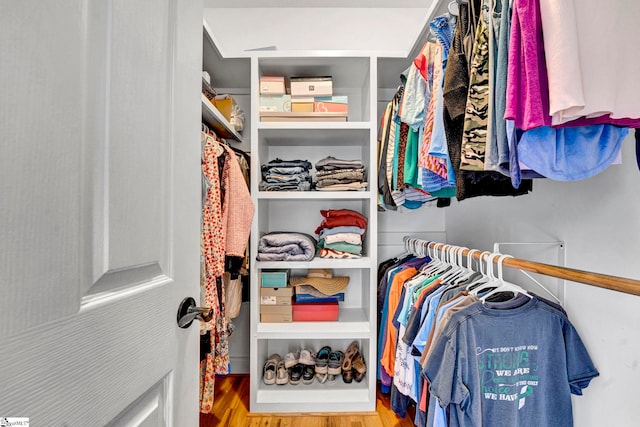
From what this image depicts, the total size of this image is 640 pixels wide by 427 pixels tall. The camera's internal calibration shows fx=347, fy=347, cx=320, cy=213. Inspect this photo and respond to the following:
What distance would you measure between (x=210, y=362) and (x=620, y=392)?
1.42 m

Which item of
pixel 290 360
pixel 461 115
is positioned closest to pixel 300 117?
pixel 461 115

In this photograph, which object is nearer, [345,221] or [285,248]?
[285,248]

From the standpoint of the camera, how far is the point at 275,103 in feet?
6.52

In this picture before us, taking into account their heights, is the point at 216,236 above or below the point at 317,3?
below

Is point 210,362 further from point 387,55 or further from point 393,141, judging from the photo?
point 387,55

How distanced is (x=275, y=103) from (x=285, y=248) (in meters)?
0.83

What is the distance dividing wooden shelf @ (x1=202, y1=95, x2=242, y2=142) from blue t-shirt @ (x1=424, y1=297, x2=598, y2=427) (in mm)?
1308

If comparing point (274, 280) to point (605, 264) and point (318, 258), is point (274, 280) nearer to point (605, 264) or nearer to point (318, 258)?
point (318, 258)

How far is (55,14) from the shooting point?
386mm

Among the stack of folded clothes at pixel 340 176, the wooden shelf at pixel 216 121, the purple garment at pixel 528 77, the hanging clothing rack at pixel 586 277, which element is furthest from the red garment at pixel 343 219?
the purple garment at pixel 528 77

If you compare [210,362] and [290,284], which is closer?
[210,362]

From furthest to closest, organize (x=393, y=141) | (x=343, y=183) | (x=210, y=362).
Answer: (x=343, y=183) < (x=393, y=141) < (x=210, y=362)

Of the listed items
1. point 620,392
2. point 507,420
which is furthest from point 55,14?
point 620,392

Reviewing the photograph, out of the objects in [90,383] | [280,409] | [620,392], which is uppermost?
[90,383]
